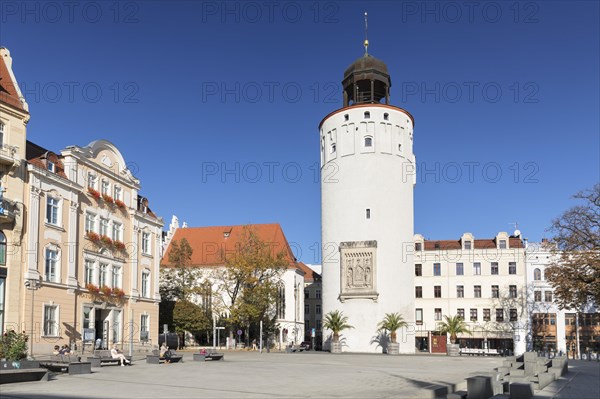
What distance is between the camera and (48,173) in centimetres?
4222

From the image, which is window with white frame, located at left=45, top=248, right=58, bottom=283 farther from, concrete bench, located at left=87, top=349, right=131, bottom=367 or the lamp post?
concrete bench, located at left=87, top=349, right=131, bottom=367

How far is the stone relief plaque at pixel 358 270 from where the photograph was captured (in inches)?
2324

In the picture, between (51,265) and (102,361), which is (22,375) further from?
(51,265)

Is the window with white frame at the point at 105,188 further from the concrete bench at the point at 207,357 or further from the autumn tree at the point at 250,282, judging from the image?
the autumn tree at the point at 250,282

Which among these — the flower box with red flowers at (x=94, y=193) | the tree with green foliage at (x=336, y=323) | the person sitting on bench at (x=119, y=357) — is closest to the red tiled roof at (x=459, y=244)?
the tree with green foliage at (x=336, y=323)

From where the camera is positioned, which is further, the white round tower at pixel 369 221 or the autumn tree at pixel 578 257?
the white round tower at pixel 369 221

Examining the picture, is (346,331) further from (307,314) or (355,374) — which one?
(307,314)

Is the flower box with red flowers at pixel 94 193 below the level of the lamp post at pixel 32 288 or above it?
above

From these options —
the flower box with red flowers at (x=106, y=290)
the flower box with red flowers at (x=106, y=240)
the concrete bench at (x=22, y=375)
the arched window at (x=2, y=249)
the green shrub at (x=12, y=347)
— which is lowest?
the concrete bench at (x=22, y=375)

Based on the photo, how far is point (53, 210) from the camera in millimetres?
43594

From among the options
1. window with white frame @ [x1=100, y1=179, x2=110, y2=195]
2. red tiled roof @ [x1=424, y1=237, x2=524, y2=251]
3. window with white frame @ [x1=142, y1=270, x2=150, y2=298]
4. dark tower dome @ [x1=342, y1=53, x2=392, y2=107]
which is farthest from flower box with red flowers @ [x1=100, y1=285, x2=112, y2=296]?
red tiled roof @ [x1=424, y1=237, x2=524, y2=251]

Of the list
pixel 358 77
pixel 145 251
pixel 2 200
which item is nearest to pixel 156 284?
pixel 145 251

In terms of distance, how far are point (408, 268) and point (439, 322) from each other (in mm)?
16804

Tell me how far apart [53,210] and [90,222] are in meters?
5.08
